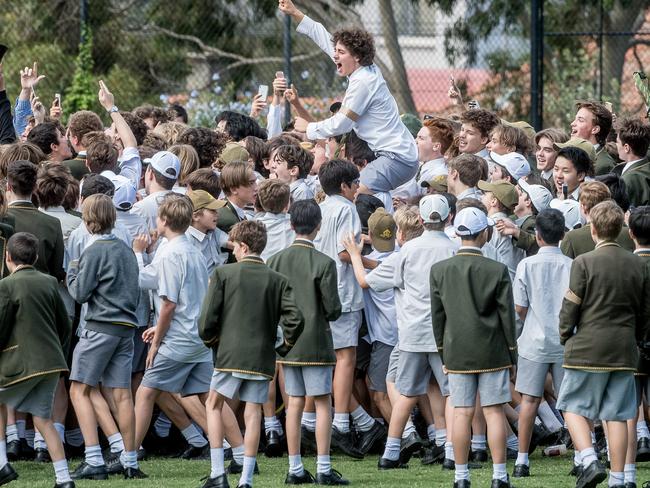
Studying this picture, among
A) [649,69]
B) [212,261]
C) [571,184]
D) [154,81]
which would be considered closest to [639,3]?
[649,69]

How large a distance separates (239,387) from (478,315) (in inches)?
60.4

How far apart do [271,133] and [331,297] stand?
428 centimetres

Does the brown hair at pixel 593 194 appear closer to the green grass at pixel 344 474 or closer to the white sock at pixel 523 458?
the white sock at pixel 523 458

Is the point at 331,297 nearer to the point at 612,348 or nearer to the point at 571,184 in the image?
the point at 612,348

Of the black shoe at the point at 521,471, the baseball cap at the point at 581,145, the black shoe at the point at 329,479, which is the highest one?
the baseball cap at the point at 581,145

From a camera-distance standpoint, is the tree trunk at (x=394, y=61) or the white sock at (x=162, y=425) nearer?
the white sock at (x=162, y=425)

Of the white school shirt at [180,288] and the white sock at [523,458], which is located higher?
the white school shirt at [180,288]

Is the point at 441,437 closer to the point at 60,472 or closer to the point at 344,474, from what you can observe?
the point at 344,474

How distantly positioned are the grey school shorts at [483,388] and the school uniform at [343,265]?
1434 millimetres

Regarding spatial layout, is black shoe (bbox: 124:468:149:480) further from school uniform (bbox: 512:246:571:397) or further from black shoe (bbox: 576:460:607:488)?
black shoe (bbox: 576:460:607:488)

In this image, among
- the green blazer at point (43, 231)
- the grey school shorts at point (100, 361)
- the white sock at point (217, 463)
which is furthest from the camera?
the green blazer at point (43, 231)

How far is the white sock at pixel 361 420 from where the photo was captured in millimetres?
9570

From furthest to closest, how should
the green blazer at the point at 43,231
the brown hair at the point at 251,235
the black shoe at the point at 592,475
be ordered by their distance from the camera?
1. the green blazer at the point at 43,231
2. the brown hair at the point at 251,235
3. the black shoe at the point at 592,475

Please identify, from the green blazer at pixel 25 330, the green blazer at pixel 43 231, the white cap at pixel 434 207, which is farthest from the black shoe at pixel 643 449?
the green blazer at pixel 43 231
